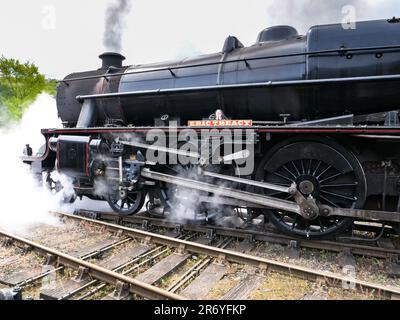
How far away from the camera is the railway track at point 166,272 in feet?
9.44

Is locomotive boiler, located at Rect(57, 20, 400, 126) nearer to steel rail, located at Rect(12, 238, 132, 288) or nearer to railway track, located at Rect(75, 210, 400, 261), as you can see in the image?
railway track, located at Rect(75, 210, 400, 261)

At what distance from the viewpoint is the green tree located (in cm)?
2123

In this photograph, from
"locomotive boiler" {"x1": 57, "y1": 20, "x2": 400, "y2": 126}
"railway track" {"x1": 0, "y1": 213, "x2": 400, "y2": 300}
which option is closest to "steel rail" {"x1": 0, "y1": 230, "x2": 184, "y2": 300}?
"railway track" {"x1": 0, "y1": 213, "x2": 400, "y2": 300}

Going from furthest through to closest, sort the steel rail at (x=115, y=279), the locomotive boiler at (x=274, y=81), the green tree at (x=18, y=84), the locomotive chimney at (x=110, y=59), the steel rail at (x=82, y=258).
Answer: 1. the green tree at (x=18, y=84)
2. the locomotive chimney at (x=110, y=59)
3. the locomotive boiler at (x=274, y=81)
4. the steel rail at (x=82, y=258)
5. the steel rail at (x=115, y=279)

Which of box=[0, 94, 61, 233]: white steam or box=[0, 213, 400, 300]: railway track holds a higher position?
box=[0, 94, 61, 233]: white steam

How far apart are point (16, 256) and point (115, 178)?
185 cm

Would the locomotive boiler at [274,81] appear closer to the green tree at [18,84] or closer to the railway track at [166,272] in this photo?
the railway track at [166,272]

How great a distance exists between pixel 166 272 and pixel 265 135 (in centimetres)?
227

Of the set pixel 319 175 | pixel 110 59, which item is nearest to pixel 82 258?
pixel 319 175

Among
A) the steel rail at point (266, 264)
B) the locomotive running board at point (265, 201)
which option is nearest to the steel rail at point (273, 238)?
the locomotive running board at point (265, 201)

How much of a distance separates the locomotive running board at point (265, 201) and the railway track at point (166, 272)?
72 centimetres

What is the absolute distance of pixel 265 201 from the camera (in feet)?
13.0

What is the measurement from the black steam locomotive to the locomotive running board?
2 centimetres
